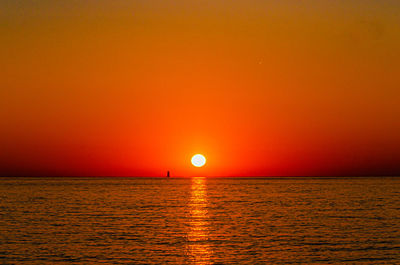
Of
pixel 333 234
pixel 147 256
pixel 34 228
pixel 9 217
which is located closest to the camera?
pixel 147 256

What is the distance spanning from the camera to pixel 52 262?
127ft

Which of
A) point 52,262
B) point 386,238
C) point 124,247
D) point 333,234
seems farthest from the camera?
point 333,234

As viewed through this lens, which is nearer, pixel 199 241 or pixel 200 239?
pixel 199 241

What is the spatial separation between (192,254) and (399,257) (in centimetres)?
1721

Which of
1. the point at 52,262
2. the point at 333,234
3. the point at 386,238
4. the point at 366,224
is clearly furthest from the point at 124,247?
the point at 366,224

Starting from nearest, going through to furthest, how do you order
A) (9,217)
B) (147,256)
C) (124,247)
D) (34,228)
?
(147,256)
(124,247)
(34,228)
(9,217)

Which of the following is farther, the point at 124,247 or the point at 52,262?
the point at 124,247

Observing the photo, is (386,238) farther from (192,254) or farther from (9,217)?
(9,217)

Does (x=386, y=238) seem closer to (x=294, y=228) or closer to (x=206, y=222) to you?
(x=294, y=228)

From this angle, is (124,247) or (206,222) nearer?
(124,247)

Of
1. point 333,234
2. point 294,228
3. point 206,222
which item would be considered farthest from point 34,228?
point 333,234

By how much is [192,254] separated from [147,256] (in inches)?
153

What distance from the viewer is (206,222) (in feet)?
224

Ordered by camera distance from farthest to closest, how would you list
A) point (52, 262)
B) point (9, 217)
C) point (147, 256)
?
point (9, 217) < point (147, 256) < point (52, 262)
